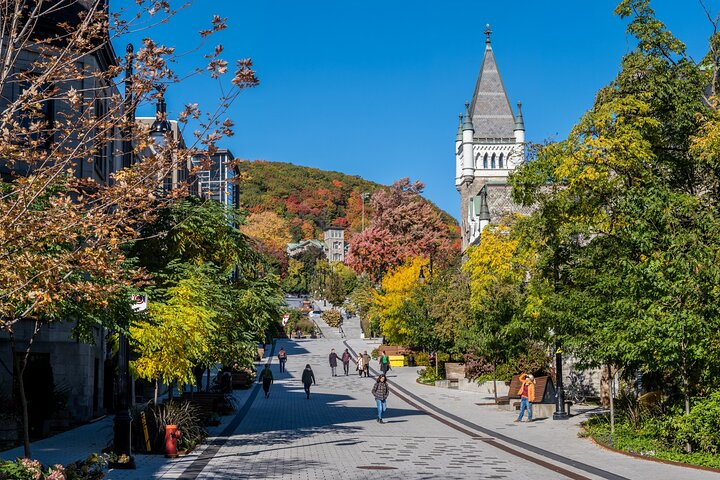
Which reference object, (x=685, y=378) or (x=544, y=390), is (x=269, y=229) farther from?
(x=685, y=378)

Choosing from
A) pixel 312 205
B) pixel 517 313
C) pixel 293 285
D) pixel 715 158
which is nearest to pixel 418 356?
pixel 517 313

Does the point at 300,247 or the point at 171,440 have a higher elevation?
the point at 300,247

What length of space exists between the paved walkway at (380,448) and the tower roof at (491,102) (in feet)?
213

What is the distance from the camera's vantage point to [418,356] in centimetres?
5872

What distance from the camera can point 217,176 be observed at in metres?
82.1

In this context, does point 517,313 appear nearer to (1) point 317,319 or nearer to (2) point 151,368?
(2) point 151,368

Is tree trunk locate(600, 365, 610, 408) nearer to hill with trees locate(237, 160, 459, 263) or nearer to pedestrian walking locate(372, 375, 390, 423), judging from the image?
pedestrian walking locate(372, 375, 390, 423)

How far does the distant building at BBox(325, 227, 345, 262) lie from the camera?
164 metres

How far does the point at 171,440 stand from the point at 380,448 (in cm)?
482

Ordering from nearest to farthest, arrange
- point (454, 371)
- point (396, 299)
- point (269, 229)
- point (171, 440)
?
point (171, 440)
point (454, 371)
point (396, 299)
point (269, 229)

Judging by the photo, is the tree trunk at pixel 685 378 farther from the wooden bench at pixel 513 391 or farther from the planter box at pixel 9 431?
the planter box at pixel 9 431

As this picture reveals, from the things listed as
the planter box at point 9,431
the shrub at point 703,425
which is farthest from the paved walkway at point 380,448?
the shrub at point 703,425

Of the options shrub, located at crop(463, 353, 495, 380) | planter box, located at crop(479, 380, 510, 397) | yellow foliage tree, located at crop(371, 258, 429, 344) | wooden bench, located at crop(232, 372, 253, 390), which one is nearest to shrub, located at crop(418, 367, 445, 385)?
shrub, located at crop(463, 353, 495, 380)

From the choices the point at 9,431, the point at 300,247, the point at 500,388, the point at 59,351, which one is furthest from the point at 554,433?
the point at 300,247
